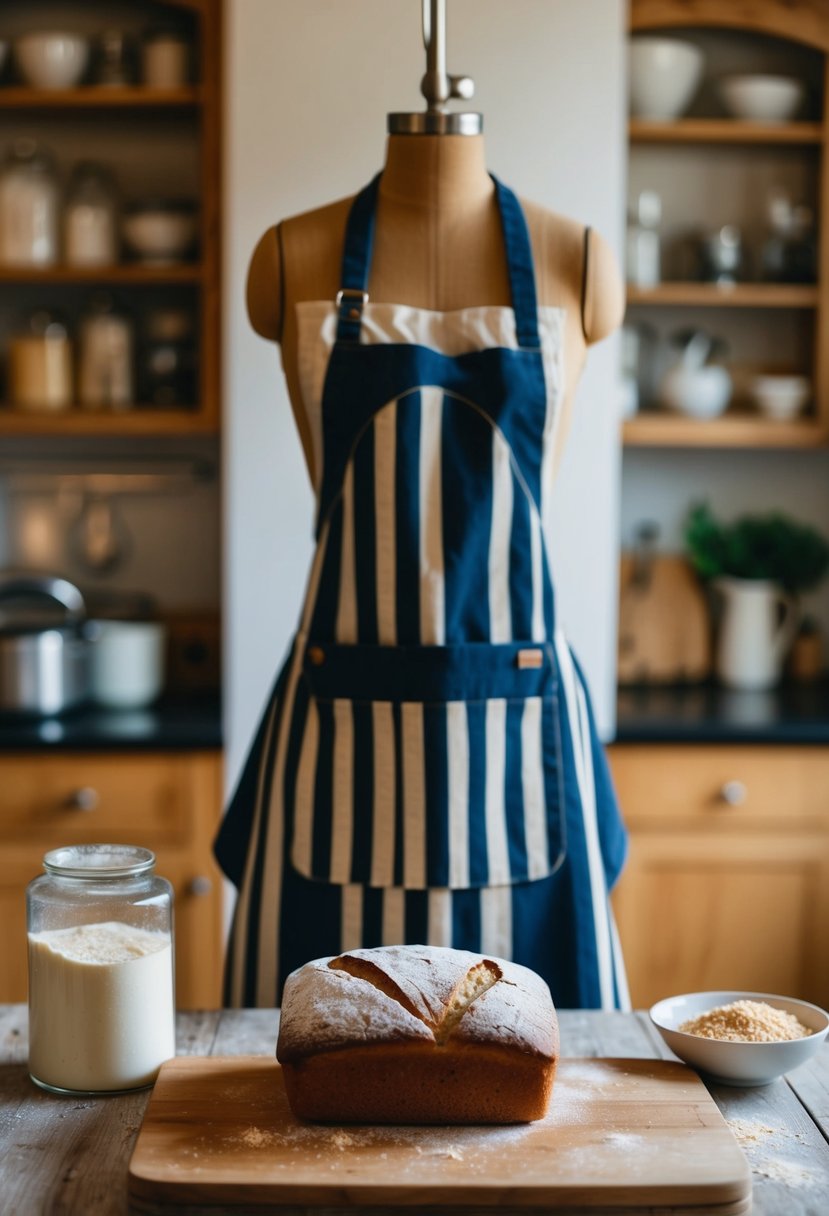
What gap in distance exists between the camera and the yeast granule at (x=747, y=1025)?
1.13 meters

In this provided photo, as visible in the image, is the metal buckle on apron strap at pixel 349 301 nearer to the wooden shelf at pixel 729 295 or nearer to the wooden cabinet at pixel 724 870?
the wooden cabinet at pixel 724 870

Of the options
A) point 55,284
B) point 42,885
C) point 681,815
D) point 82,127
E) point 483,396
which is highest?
point 82,127

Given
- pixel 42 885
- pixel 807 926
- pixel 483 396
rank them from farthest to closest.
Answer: pixel 807 926 < pixel 483 396 < pixel 42 885

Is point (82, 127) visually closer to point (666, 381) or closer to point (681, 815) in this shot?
point (666, 381)

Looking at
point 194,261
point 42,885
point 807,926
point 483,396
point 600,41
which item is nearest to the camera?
point 42,885

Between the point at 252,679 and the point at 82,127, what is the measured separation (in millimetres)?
1380

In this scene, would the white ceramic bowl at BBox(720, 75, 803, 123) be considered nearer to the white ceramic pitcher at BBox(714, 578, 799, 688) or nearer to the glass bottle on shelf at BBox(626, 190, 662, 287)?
the glass bottle on shelf at BBox(626, 190, 662, 287)

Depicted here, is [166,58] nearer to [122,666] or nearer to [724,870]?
[122,666]

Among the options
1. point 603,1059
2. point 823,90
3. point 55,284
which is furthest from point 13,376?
point 603,1059

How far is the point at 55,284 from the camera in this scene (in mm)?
3102

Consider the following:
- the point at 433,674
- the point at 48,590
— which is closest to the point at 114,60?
the point at 48,590

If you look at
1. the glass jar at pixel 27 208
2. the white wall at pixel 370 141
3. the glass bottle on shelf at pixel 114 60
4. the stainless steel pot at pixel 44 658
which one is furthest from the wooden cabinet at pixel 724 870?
the glass bottle on shelf at pixel 114 60

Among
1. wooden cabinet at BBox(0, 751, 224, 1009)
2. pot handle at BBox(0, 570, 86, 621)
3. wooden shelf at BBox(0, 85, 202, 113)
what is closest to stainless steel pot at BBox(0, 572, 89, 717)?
pot handle at BBox(0, 570, 86, 621)

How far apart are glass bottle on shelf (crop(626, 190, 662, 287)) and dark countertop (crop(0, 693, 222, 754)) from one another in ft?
4.26
